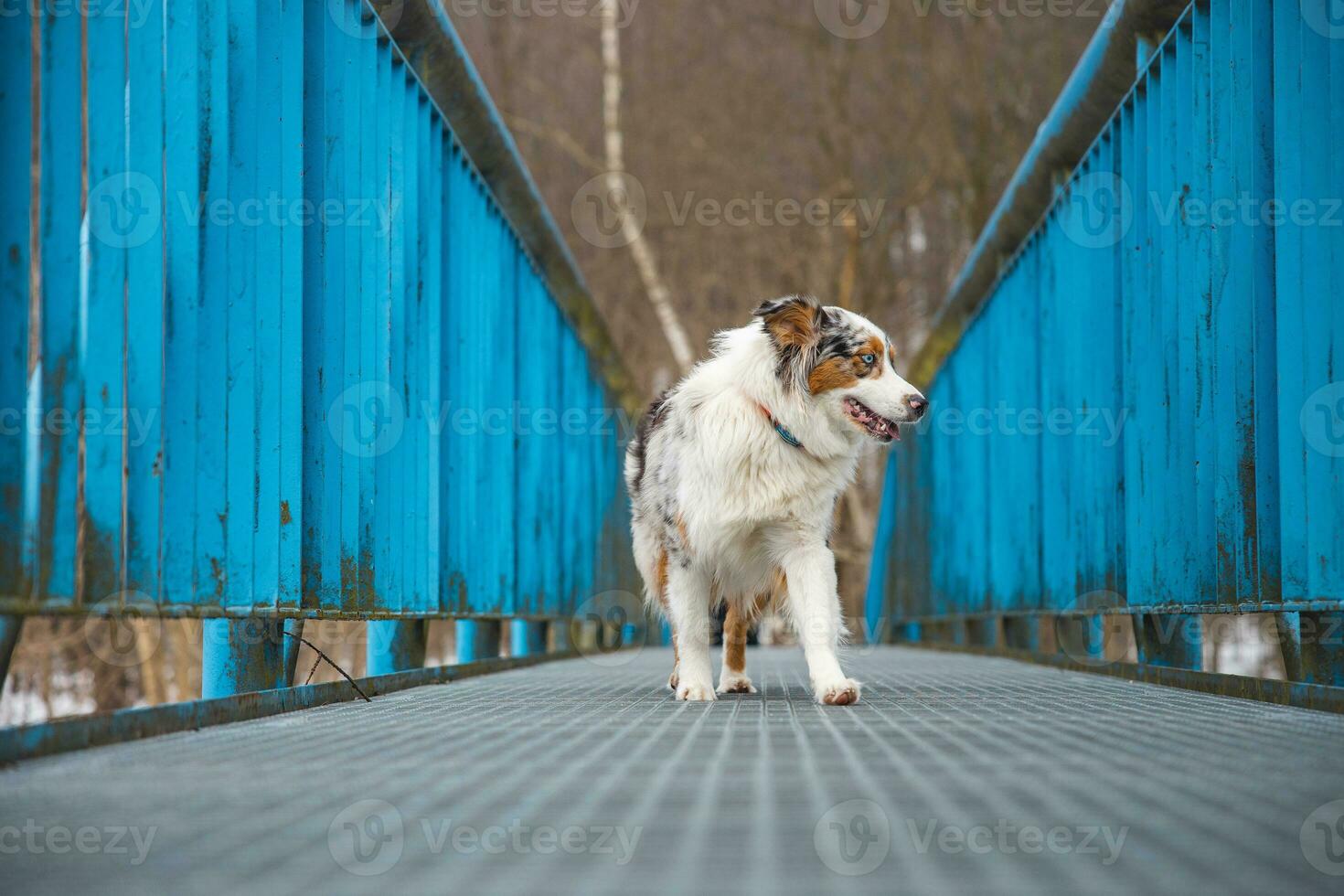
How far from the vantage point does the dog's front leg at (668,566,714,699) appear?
14.6ft

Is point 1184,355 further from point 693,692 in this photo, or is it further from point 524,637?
point 524,637

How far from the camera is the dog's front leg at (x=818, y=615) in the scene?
406 centimetres

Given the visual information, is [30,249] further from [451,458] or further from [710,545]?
[451,458]

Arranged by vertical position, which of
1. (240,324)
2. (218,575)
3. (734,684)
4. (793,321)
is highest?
(793,321)

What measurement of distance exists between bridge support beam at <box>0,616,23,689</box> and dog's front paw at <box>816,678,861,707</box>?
7.17 feet

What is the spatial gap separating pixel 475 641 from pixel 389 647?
1.59m

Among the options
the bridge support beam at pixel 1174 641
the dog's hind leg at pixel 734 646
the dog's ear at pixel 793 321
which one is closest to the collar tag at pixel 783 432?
the dog's ear at pixel 793 321

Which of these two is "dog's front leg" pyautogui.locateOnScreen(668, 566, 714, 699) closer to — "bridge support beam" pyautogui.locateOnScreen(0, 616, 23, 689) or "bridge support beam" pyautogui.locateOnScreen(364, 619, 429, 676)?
"bridge support beam" pyautogui.locateOnScreen(364, 619, 429, 676)

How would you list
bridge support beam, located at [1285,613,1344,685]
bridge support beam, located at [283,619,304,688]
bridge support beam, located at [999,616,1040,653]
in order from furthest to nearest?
bridge support beam, located at [999,616,1040,653]
bridge support beam, located at [283,619,304,688]
bridge support beam, located at [1285,613,1344,685]

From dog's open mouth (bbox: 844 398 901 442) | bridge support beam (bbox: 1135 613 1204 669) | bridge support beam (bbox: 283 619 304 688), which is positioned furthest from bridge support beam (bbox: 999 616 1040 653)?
bridge support beam (bbox: 283 619 304 688)

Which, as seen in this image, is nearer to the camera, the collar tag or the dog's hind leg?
the collar tag

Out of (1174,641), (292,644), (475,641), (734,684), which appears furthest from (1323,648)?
(475,641)

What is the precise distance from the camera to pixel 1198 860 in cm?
166

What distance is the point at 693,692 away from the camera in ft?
14.5
